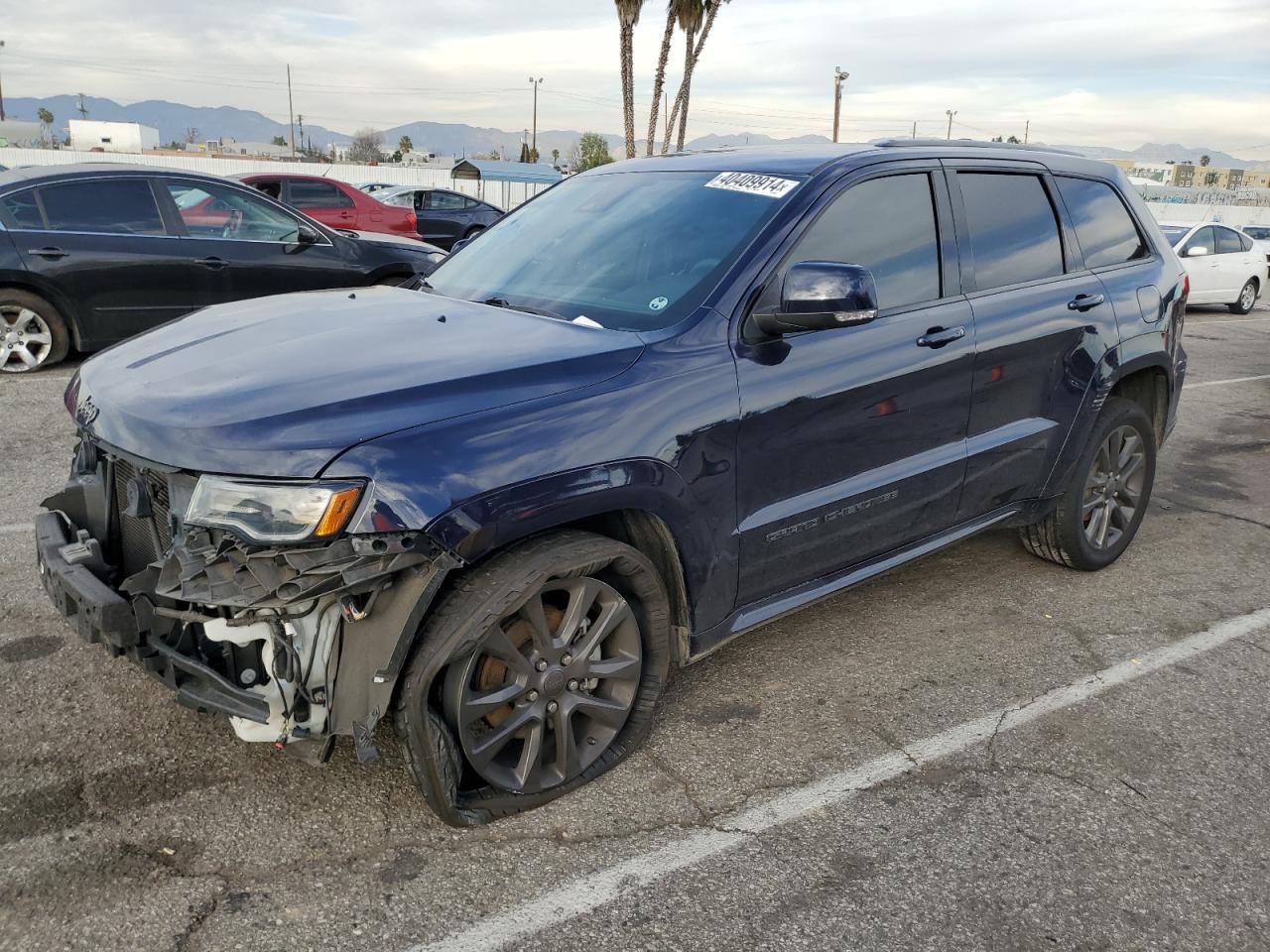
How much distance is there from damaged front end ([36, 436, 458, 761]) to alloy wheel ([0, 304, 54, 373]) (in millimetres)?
6000

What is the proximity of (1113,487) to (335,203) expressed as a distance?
43.5ft

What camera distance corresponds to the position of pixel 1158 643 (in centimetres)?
406

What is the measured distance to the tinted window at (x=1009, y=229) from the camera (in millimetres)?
3850

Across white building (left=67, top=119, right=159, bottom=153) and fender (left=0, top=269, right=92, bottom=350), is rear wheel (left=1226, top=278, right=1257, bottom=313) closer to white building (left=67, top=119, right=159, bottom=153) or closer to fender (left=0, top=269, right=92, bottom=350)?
fender (left=0, top=269, right=92, bottom=350)

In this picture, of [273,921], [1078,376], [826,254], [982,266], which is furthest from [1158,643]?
[273,921]

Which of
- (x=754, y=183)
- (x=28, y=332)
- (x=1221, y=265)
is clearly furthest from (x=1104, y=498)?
(x=1221, y=265)

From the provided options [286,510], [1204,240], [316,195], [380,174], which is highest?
[380,174]

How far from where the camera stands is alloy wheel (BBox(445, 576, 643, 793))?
8.68 ft

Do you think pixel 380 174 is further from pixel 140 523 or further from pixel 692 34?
pixel 140 523

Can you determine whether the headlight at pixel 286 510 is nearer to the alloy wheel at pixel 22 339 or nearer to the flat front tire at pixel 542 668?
the flat front tire at pixel 542 668

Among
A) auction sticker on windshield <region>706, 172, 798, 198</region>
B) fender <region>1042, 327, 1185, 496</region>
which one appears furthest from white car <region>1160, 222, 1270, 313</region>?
auction sticker on windshield <region>706, 172, 798, 198</region>

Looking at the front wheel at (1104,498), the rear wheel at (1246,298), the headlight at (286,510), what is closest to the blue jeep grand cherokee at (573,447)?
the headlight at (286,510)

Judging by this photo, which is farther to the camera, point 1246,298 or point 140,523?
point 1246,298

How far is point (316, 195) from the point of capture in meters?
15.2
